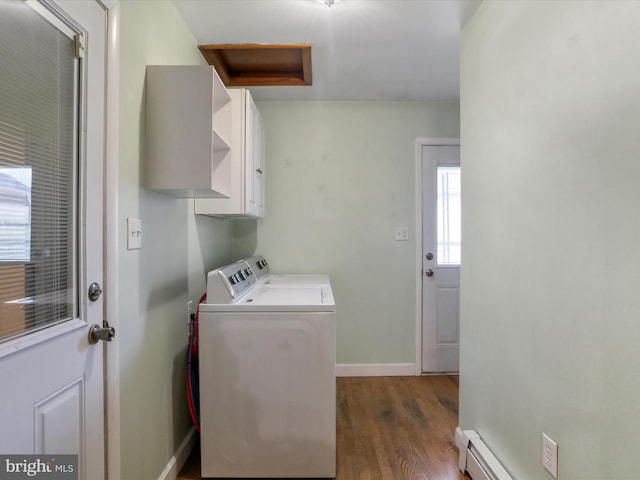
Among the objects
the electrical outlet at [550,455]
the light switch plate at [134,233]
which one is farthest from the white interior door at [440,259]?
the light switch plate at [134,233]

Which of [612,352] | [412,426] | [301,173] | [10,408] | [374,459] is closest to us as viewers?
[10,408]

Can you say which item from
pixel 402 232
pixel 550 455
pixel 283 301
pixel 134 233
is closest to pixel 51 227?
pixel 134 233

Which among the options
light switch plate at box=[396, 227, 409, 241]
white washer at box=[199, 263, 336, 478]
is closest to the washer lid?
white washer at box=[199, 263, 336, 478]

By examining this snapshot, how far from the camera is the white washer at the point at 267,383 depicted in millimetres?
1499

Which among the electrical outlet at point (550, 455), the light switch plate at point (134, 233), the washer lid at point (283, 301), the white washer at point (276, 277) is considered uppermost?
the light switch plate at point (134, 233)

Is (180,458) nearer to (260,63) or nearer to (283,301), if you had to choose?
(283,301)

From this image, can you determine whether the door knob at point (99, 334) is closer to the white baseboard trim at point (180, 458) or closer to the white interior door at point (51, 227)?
the white interior door at point (51, 227)

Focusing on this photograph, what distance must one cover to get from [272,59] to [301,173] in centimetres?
90

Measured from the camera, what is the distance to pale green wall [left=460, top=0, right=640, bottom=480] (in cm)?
85

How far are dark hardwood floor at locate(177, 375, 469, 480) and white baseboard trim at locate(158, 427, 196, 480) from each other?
3cm

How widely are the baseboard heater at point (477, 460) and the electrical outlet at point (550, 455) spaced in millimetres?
262

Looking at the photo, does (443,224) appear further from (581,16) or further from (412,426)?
(581,16)

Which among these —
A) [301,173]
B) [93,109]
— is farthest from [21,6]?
[301,173]

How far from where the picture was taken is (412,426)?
201 cm
